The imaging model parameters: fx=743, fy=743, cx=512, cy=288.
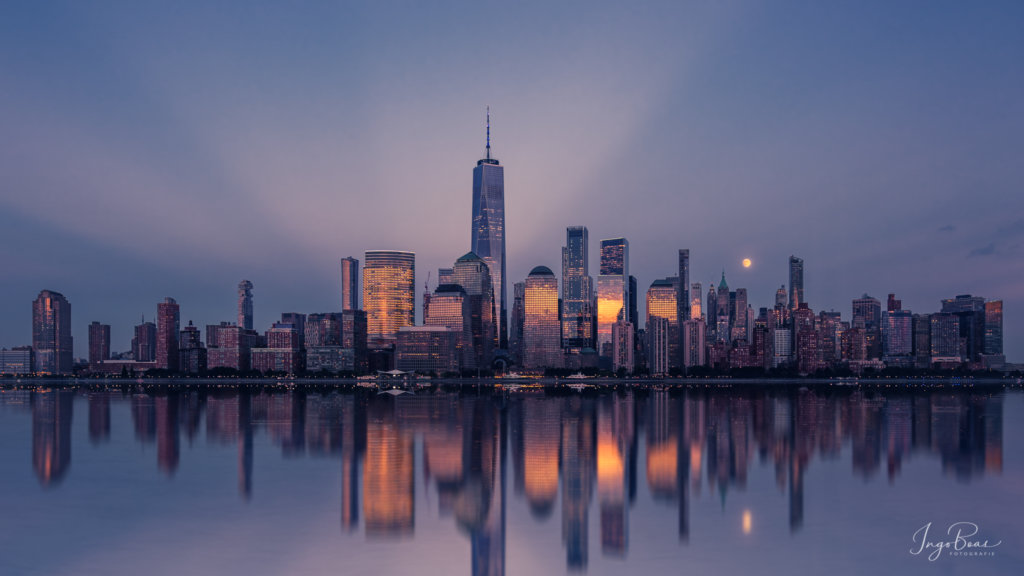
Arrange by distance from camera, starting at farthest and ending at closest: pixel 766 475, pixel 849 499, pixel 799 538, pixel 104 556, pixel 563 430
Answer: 1. pixel 563 430
2. pixel 766 475
3. pixel 849 499
4. pixel 799 538
5. pixel 104 556

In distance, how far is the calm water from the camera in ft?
74.8

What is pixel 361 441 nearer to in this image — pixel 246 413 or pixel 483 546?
pixel 483 546

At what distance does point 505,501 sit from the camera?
3061 centimetres

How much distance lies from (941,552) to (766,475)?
1357cm

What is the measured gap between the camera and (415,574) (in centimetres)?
2105

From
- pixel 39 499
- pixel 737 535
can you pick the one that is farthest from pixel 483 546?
pixel 39 499

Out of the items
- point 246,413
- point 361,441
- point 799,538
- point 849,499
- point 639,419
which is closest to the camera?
point 799,538

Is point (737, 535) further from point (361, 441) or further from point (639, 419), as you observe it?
point (639, 419)

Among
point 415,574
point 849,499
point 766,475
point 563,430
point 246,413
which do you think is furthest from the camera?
point 246,413

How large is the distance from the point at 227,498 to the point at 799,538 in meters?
23.0

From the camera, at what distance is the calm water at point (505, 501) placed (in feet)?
74.8

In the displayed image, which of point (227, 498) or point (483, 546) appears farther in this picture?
point (227, 498)

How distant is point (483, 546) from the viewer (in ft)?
79.3

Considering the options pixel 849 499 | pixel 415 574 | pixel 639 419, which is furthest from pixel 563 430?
pixel 415 574
